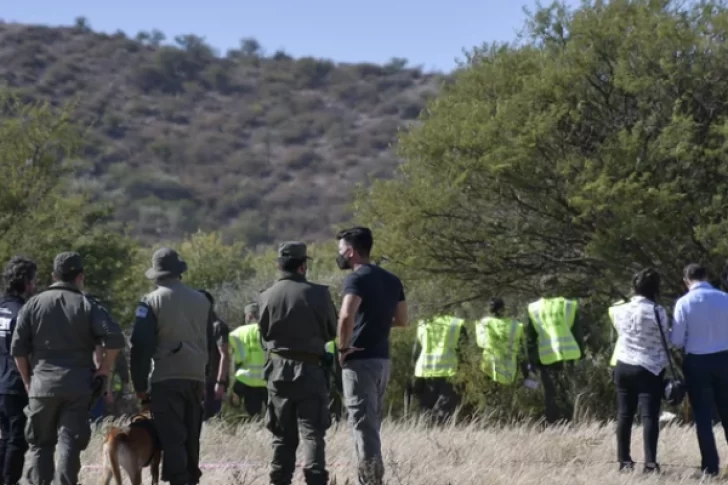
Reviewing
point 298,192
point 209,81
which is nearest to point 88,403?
point 298,192

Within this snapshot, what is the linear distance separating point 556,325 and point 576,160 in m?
Answer: 1.95

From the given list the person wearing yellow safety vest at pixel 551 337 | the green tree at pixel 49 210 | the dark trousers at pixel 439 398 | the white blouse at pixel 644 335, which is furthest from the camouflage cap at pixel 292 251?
the green tree at pixel 49 210

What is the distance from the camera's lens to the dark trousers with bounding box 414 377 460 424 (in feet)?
53.6

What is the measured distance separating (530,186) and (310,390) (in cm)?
677

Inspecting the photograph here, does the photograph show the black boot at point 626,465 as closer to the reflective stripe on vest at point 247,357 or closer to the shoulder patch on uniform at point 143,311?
the shoulder patch on uniform at point 143,311

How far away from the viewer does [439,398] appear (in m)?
16.5

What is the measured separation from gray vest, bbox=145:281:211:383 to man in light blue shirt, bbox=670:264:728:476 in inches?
162

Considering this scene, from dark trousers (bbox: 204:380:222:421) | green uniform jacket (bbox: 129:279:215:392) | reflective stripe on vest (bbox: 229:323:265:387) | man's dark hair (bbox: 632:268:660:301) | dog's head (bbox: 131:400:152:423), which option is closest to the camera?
green uniform jacket (bbox: 129:279:215:392)

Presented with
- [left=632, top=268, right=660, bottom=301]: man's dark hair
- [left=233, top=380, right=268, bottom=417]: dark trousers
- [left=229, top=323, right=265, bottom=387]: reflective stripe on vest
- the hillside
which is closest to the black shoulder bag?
[left=632, top=268, right=660, bottom=301]: man's dark hair

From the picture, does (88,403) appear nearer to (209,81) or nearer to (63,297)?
(63,297)

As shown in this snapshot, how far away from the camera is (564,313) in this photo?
14977mm

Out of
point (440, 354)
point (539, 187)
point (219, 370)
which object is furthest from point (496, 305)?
point (219, 370)

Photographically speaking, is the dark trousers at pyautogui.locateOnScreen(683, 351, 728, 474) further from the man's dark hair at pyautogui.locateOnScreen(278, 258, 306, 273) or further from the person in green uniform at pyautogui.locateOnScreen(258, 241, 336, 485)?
the man's dark hair at pyautogui.locateOnScreen(278, 258, 306, 273)

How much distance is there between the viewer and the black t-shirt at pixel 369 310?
9.01 meters
